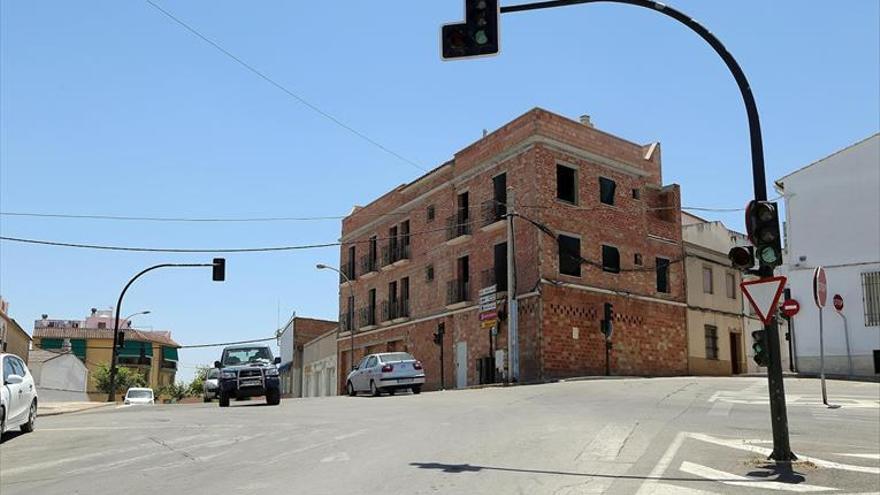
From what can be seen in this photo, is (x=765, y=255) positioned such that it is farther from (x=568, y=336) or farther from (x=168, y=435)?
(x=568, y=336)

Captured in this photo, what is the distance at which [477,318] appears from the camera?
120 ft

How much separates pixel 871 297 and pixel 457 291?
58.1 ft

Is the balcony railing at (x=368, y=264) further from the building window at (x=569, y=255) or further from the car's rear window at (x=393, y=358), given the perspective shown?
the car's rear window at (x=393, y=358)

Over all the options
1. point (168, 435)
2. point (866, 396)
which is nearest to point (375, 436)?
point (168, 435)

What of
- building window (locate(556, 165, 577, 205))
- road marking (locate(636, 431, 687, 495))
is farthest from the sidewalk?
A: building window (locate(556, 165, 577, 205))

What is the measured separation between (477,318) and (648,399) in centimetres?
1832

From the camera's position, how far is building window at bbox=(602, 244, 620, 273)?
119ft

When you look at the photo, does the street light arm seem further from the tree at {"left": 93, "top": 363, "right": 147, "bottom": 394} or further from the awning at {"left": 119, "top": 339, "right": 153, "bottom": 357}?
the awning at {"left": 119, "top": 339, "right": 153, "bottom": 357}

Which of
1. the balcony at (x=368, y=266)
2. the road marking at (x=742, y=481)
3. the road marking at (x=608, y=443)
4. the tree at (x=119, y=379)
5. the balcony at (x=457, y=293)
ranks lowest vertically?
the tree at (x=119, y=379)

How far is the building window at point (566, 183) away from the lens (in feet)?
117

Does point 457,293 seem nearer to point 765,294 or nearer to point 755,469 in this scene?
point 765,294

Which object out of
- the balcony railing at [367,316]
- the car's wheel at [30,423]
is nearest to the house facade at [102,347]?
the balcony railing at [367,316]

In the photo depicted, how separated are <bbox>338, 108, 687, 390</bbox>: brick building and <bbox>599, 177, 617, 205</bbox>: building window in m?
0.06

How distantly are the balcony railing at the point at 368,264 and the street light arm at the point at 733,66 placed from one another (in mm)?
38431
